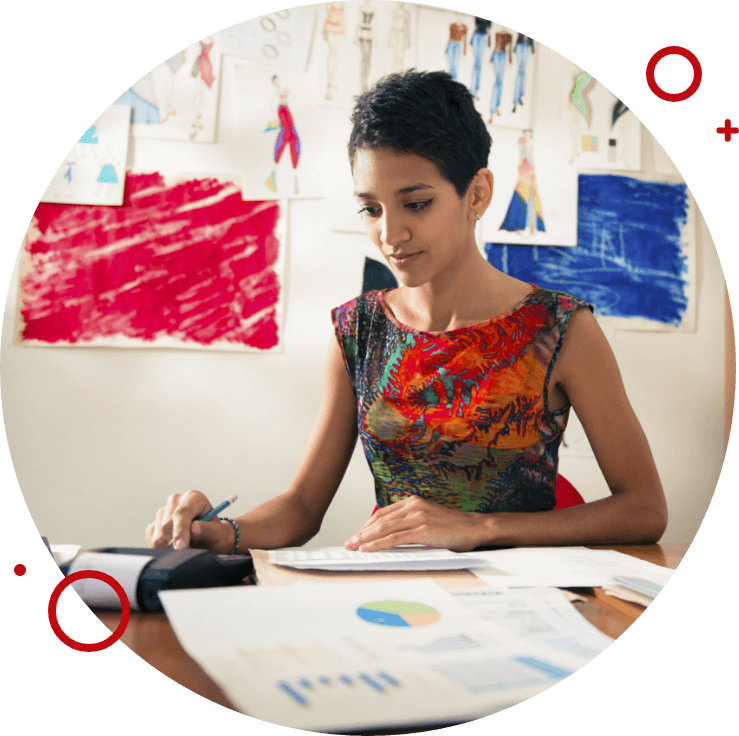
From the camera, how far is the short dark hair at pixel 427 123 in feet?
2.51

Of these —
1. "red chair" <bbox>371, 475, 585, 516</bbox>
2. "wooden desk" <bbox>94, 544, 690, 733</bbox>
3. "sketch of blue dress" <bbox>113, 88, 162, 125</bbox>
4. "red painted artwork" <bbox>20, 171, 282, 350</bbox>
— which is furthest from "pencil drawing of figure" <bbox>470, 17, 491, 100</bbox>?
"wooden desk" <bbox>94, 544, 690, 733</bbox>

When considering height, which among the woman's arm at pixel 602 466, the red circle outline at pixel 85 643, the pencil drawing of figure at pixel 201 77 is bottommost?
the red circle outline at pixel 85 643

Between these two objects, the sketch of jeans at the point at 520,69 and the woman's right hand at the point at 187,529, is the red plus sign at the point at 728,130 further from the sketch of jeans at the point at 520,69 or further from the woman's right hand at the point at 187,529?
the woman's right hand at the point at 187,529

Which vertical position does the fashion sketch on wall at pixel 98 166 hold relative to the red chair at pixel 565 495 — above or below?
above

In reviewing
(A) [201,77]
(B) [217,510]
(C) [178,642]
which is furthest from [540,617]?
(A) [201,77]

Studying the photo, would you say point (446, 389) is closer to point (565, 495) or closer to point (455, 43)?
point (565, 495)

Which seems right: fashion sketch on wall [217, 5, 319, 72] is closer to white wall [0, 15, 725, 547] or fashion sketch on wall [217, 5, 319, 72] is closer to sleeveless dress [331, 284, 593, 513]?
white wall [0, 15, 725, 547]

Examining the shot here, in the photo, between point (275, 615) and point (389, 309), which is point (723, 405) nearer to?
point (389, 309)

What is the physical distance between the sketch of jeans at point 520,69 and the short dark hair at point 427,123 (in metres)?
0.09

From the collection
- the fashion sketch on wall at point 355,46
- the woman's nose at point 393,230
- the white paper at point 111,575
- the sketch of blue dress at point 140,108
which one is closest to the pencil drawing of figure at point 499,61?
the fashion sketch on wall at point 355,46

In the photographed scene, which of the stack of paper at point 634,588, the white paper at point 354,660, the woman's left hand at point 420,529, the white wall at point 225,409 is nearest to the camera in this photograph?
the white paper at point 354,660

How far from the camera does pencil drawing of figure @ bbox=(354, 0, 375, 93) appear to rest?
845mm

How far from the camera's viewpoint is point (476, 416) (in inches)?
32.6

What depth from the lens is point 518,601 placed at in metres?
0.52
